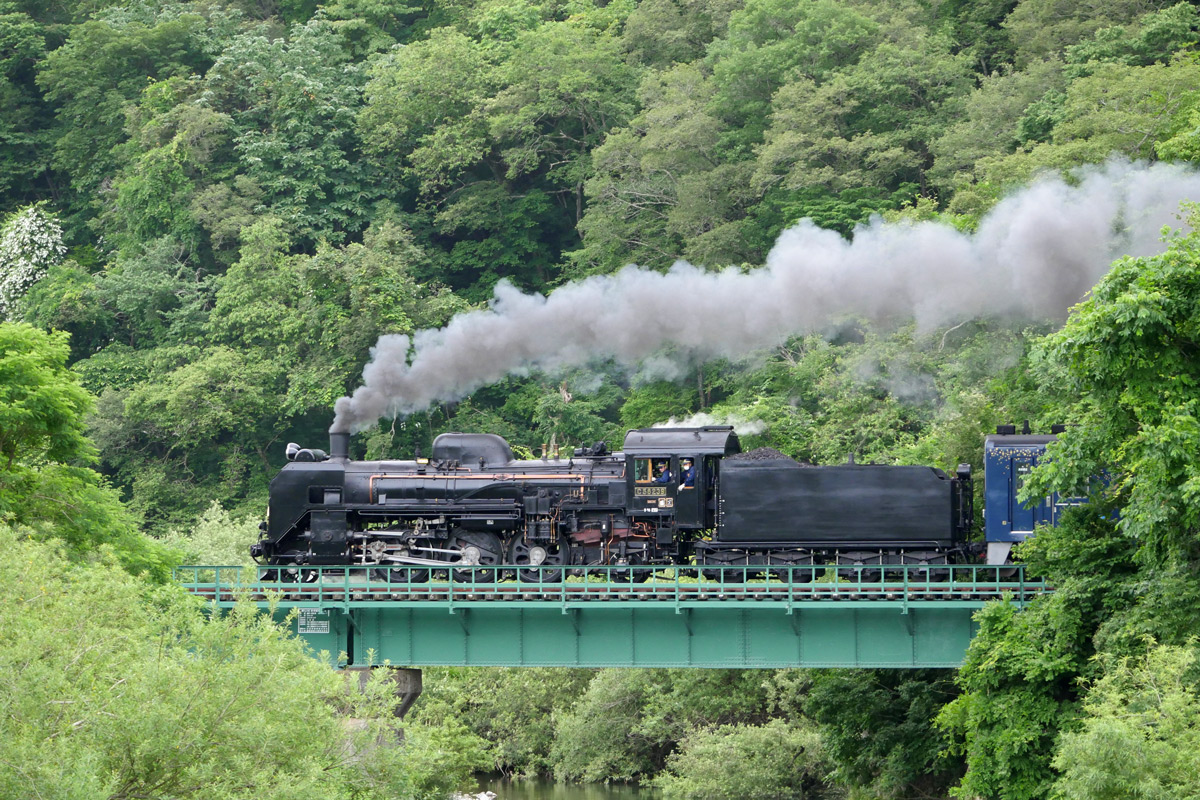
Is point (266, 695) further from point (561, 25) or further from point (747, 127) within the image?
point (561, 25)

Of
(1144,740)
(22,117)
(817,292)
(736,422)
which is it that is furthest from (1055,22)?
(22,117)

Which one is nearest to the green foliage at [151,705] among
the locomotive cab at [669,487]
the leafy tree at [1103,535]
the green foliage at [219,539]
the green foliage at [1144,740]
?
the locomotive cab at [669,487]

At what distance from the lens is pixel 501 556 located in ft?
130

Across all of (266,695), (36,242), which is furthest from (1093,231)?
(36,242)

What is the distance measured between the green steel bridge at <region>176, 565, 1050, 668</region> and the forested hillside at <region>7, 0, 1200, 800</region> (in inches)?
69.0

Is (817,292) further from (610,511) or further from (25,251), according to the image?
(25,251)

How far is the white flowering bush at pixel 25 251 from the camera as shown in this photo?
77.6 metres

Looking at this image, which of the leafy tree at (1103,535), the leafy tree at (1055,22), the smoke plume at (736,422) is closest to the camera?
the leafy tree at (1103,535)

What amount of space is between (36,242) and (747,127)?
106 ft

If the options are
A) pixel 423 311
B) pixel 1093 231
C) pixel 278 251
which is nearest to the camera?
pixel 1093 231

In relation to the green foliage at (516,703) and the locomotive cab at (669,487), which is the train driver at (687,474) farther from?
the green foliage at (516,703)

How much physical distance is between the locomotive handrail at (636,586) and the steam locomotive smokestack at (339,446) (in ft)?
9.27

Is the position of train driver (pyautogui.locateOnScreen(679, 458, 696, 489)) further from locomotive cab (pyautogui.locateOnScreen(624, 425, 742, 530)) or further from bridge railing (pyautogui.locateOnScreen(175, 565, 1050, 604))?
bridge railing (pyautogui.locateOnScreen(175, 565, 1050, 604))

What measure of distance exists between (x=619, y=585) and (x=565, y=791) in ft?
62.2
